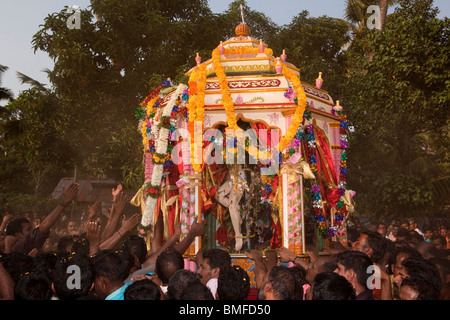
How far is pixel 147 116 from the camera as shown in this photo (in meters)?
13.4

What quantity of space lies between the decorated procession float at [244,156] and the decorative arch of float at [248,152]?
3 cm

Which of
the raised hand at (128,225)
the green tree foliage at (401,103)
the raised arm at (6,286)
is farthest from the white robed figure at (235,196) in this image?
the raised arm at (6,286)

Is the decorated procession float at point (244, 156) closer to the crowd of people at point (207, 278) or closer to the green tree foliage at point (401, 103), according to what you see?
the green tree foliage at point (401, 103)

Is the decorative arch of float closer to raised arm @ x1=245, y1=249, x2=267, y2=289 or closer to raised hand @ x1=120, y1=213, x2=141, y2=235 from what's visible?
raised hand @ x1=120, y1=213, x2=141, y2=235

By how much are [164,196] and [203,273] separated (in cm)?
768

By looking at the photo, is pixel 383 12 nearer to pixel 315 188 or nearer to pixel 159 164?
pixel 315 188

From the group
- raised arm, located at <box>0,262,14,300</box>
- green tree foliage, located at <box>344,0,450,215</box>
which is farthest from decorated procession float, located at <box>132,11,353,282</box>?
raised arm, located at <box>0,262,14,300</box>

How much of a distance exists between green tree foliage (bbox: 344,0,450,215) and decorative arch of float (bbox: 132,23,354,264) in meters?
4.60

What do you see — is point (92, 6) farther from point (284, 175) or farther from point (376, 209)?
point (376, 209)

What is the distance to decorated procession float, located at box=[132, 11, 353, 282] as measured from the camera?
1163cm

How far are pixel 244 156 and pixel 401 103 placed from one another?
797 centimetres

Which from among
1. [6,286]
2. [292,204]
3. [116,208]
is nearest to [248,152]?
[292,204]

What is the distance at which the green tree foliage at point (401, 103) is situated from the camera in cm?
1570
